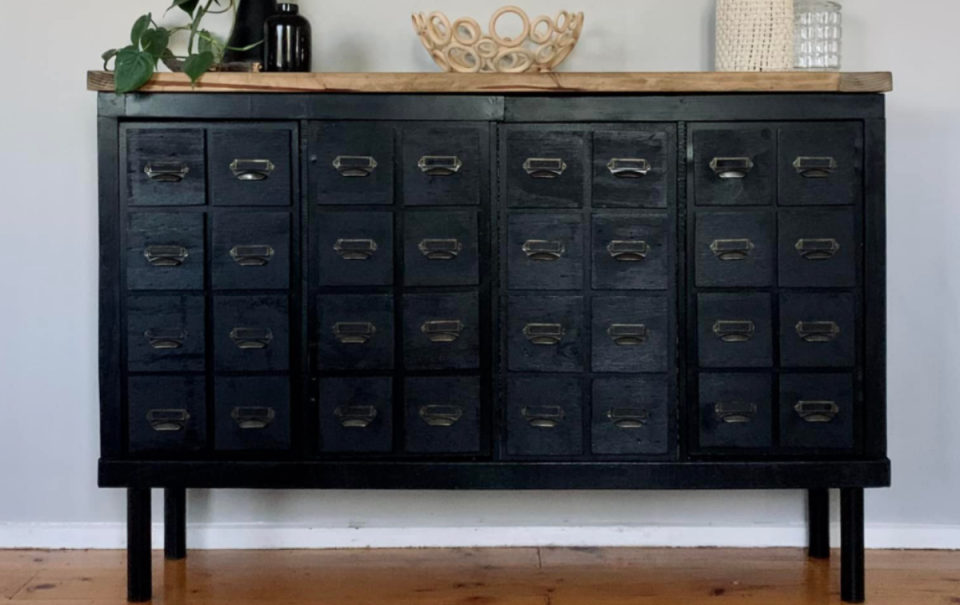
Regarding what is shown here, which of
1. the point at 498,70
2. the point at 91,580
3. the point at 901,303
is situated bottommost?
the point at 91,580

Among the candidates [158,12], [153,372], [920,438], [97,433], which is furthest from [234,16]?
[920,438]

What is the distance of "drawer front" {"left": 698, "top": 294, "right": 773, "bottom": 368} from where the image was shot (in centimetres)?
198

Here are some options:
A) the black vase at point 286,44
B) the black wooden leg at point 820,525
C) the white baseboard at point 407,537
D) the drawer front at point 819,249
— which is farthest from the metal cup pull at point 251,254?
the black wooden leg at point 820,525

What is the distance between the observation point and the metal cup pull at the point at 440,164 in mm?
1971

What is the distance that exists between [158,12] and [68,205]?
532 mm

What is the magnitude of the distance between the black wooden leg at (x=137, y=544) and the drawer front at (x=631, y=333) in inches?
39.7

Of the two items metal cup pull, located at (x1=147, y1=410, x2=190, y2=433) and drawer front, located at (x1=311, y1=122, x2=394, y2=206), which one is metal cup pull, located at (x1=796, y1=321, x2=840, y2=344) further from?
metal cup pull, located at (x1=147, y1=410, x2=190, y2=433)

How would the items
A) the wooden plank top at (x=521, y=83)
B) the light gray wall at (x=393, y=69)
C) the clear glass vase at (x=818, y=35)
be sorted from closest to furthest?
the wooden plank top at (x=521, y=83)
the clear glass vase at (x=818, y=35)
the light gray wall at (x=393, y=69)

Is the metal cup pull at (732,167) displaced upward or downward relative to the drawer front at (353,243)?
upward

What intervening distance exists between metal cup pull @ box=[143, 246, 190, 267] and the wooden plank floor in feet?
2.41

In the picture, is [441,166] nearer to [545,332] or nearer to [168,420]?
[545,332]

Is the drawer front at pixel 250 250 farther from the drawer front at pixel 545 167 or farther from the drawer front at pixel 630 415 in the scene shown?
the drawer front at pixel 630 415

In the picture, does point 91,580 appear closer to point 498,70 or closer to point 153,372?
point 153,372

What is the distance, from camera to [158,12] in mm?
2387
